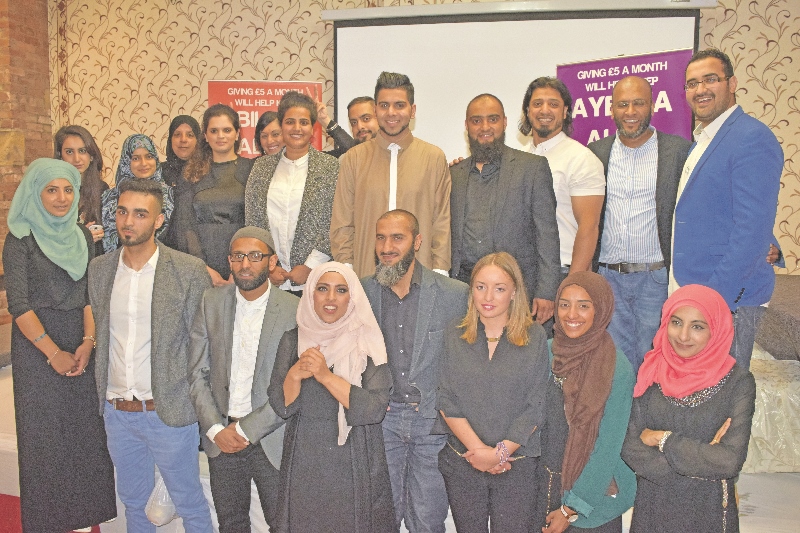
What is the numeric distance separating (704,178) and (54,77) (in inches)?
260

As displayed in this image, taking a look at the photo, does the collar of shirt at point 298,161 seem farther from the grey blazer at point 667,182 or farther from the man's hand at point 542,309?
the grey blazer at point 667,182

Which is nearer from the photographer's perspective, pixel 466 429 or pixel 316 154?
pixel 466 429

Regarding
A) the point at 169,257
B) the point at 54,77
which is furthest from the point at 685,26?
the point at 54,77

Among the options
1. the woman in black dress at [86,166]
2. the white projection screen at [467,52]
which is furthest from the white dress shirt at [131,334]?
the white projection screen at [467,52]

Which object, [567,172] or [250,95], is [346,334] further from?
[250,95]

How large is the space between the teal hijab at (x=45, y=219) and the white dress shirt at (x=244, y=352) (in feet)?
2.89

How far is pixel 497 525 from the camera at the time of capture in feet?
7.60

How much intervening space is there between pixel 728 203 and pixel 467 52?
365cm

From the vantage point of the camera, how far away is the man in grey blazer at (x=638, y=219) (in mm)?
2984

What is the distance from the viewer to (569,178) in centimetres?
313

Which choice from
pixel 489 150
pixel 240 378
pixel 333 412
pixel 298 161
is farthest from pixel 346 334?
pixel 298 161

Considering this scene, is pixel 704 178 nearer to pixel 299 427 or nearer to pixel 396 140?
pixel 396 140

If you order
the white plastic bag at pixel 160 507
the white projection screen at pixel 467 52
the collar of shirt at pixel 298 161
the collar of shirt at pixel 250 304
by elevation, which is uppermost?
the white projection screen at pixel 467 52

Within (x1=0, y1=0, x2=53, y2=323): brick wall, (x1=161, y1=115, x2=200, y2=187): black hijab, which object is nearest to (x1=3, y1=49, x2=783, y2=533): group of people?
(x1=161, y1=115, x2=200, y2=187): black hijab
